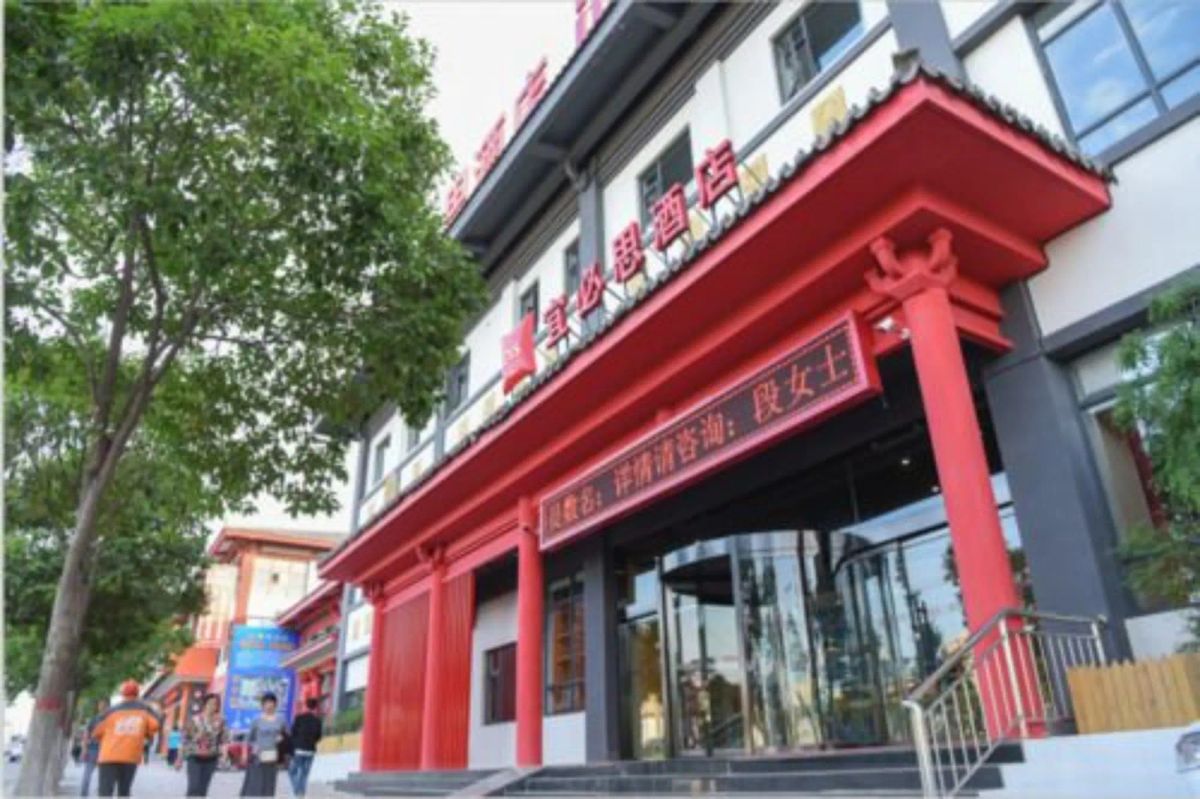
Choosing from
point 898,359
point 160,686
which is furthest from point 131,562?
point 160,686

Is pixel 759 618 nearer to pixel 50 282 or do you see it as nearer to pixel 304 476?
pixel 304 476

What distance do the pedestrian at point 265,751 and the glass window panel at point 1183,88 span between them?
10.7 metres

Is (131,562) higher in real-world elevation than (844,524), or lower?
higher

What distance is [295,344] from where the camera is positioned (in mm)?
8531

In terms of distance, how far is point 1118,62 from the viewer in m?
6.52

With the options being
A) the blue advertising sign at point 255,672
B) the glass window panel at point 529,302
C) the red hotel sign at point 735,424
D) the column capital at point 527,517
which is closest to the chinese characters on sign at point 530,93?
the glass window panel at point 529,302

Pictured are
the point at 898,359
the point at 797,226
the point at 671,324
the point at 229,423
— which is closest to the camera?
the point at 797,226

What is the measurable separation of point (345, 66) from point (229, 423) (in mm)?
3844

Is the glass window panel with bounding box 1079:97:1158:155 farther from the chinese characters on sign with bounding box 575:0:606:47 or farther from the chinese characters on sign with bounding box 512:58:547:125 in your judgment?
the chinese characters on sign with bounding box 512:58:547:125

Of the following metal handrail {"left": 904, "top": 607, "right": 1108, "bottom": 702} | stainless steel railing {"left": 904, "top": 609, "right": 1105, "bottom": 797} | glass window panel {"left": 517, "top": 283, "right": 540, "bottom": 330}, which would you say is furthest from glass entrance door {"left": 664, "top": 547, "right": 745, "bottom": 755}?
glass window panel {"left": 517, "top": 283, "right": 540, "bottom": 330}

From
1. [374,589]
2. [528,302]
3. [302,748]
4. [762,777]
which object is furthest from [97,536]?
[762,777]

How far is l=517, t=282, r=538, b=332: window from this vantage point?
14.2 m

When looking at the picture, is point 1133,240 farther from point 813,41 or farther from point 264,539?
point 264,539

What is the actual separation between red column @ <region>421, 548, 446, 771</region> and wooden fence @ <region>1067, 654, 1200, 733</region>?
29.7 feet
